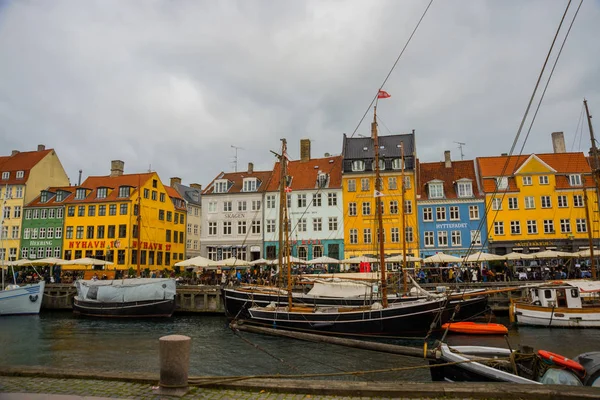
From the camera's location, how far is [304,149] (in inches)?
2154

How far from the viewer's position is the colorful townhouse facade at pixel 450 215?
4547 centimetres

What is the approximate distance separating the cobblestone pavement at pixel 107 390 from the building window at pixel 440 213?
41.5m

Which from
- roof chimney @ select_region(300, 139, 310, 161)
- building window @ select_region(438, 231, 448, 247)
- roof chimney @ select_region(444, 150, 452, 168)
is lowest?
building window @ select_region(438, 231, 448, 247)

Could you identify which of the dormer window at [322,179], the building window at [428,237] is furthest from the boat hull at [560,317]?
the dormer window at [322,179]

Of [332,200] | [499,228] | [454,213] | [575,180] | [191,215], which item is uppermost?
[575,180]

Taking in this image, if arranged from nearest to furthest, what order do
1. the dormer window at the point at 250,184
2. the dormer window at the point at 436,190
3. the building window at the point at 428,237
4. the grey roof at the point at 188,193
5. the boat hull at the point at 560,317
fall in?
the boat hull at the point at 560,317 → the building window at the point at 428,237 → the dormer window at the point at 436,190 → the dormer window at the point at 250,184 → the grey roof at the point at 188,193

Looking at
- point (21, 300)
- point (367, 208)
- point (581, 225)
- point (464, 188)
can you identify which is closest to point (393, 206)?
point (367, 208)

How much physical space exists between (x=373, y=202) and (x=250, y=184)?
14255 mm

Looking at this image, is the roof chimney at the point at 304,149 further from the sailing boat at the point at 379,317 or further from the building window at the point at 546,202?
the sailing boat at the point at 379,317

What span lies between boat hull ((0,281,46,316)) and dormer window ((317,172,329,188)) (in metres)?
28.3

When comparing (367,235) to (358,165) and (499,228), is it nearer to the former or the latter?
(358,165)

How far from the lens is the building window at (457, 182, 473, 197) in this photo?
4648 cm

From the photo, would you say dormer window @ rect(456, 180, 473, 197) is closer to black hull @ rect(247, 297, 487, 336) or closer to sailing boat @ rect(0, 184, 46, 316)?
black hull @ rect(247, 297, 487, 336)

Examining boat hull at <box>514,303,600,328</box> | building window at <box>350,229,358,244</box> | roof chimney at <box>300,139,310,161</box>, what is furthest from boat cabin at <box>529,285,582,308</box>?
roof chimney at <box>300,139,310,161</box>
